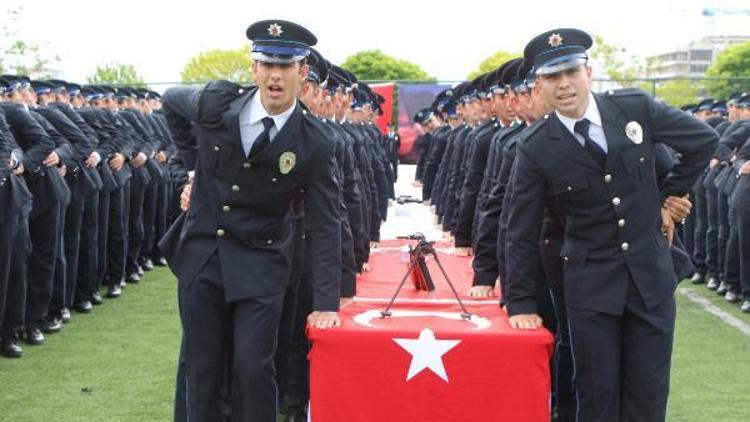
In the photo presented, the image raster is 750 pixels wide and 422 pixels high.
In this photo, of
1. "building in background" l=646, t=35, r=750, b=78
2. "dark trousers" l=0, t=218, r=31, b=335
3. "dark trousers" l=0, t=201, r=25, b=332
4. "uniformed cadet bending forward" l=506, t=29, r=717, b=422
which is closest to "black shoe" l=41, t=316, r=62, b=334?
"dark trousers" l=0, t=218, r=31, b=335

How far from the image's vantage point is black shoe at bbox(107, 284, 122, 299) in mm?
10031

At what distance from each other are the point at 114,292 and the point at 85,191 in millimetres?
1603

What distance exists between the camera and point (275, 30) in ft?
14.2

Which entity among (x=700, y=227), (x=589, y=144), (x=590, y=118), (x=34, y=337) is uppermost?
(x=590, y=118)

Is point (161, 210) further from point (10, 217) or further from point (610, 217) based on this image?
point (610, 217)

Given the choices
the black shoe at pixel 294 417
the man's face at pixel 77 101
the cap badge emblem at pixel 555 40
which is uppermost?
the cap badge emblem at pixel 555 40

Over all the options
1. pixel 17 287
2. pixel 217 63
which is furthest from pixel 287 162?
pixel 217 63

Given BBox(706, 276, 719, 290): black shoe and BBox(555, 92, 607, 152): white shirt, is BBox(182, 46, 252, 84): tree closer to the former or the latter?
BBox(706, 276, 719, 290): black shoe

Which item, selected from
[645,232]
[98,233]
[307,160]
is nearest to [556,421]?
[645,232]

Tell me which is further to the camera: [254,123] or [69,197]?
[69,197]

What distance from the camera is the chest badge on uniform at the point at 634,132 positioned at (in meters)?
4.17

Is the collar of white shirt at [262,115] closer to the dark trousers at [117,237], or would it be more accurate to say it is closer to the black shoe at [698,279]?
the dark trousers at [117,237]

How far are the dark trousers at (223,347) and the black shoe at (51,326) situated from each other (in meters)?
Answer: 4.13

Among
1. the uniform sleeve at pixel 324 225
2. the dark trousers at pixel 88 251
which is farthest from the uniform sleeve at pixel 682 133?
the dark trousers at pixel 88 251
